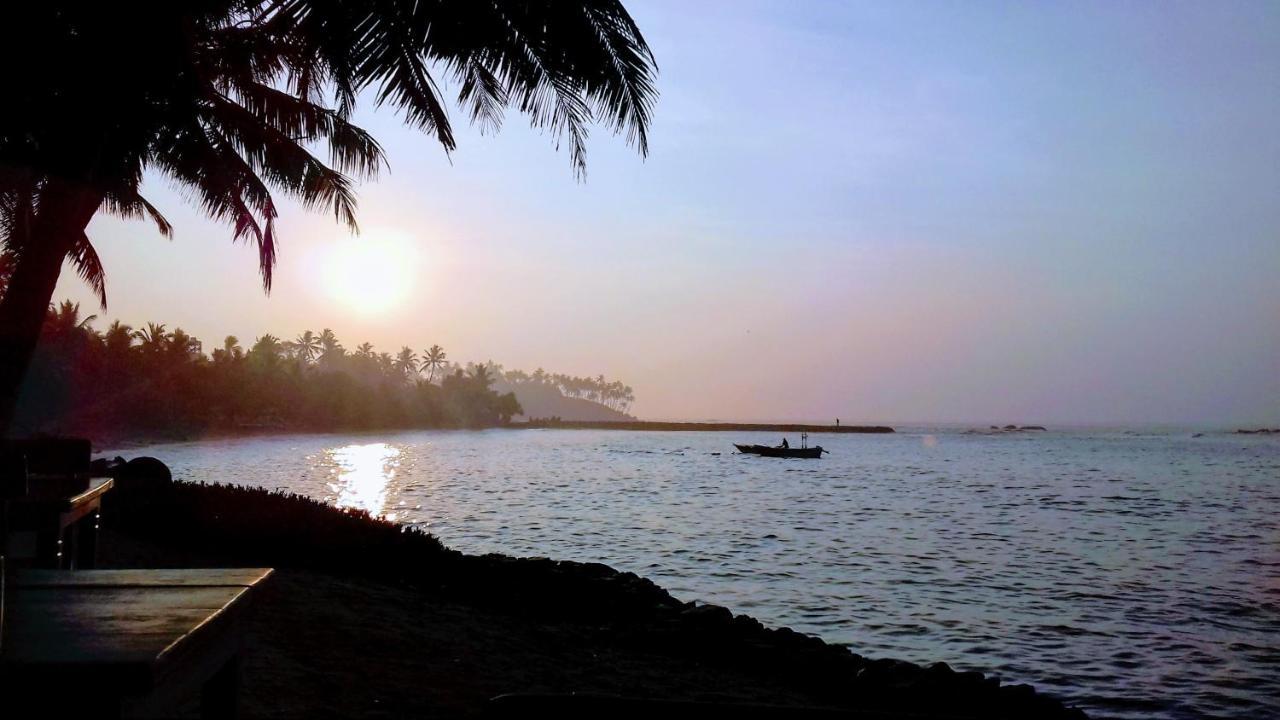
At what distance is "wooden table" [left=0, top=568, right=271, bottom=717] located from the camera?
1.70 meters

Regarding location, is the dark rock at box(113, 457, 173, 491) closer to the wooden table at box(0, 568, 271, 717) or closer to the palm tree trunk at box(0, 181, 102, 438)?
the palm tree trunk at box(0, 181, 102, 438)

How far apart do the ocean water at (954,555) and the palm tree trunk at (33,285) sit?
12265 mm

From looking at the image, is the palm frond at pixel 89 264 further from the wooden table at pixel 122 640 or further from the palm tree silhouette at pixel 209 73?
the wooden table at pixel 122 640

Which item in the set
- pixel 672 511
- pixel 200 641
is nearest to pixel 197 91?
pixel 200 641

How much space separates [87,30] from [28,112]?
3434 millimetres

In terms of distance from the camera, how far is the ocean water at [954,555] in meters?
14.5

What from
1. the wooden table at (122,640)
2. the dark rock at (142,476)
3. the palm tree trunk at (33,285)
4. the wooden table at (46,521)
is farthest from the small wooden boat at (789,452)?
the wooden table at (122,640)

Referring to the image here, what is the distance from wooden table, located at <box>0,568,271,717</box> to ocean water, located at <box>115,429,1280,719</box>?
40.2 ft

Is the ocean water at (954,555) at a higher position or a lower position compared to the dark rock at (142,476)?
lower

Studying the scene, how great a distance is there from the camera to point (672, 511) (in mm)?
36781

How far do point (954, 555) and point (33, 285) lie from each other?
23.3m

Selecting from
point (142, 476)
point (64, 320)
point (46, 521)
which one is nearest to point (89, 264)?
point (142, 476)

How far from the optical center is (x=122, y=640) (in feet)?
6.22

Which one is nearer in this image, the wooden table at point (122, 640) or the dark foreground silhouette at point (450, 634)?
the wooden table at point (122, 640)
